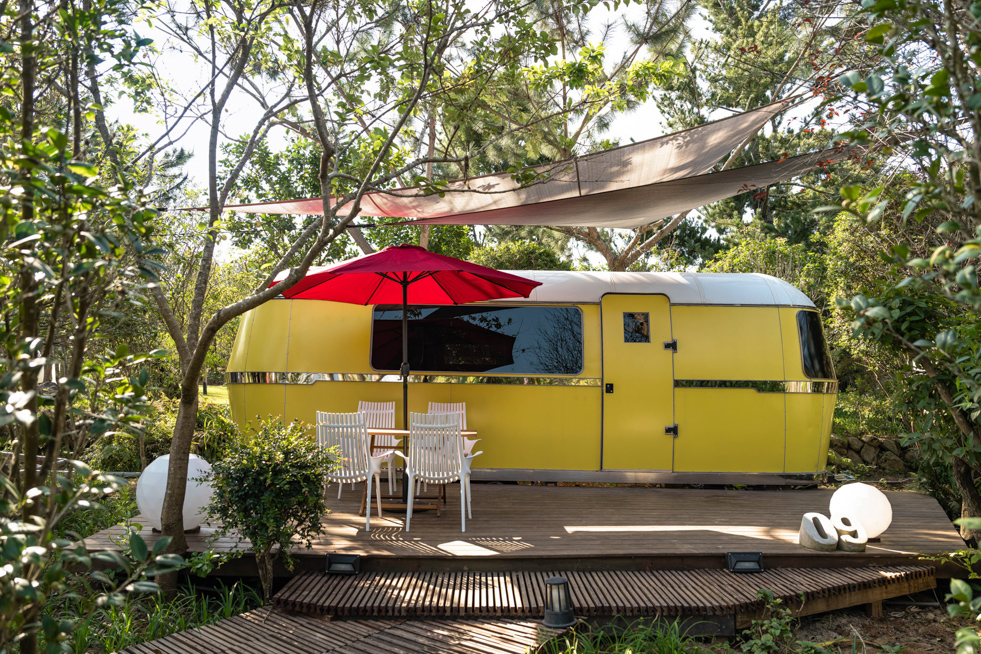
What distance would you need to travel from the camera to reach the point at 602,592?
3969 mm

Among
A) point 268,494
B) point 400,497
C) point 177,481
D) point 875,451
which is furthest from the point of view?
point 875,451

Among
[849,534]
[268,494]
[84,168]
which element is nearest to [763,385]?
[849,534]

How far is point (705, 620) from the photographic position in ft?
12.5

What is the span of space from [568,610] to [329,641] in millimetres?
1329

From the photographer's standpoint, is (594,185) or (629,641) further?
(594,185)

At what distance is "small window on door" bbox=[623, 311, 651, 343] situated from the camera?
6789 mm

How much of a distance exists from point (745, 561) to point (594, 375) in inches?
105

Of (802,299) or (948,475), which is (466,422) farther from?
(948,475)

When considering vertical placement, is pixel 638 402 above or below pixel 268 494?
above

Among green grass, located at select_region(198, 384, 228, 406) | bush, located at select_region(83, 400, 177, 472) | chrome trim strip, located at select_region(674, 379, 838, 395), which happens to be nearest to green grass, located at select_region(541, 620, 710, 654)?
chrome trim strip, located at select_region(674, 379, 838, 395)

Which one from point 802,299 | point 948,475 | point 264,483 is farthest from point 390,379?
point 948,475

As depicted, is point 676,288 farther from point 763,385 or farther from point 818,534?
point 818,534

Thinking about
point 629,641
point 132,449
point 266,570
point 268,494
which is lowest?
point 629,641

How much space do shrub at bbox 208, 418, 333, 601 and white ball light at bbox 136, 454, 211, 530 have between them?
2.59 ft
